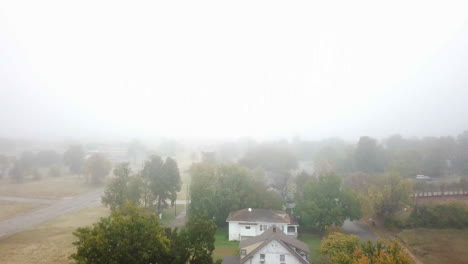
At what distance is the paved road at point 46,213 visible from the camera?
36.9 meters

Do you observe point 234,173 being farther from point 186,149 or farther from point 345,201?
point 186,149

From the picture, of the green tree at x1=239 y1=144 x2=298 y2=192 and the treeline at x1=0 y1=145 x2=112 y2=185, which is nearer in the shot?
the treeline at x1=0 y1=145 x2=112 y2=185

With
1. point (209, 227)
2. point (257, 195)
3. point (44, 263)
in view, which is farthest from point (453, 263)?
point (44, 263)

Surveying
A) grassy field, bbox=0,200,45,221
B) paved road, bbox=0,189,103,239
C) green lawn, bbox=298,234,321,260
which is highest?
grassy field, bbox=0,200,45,221

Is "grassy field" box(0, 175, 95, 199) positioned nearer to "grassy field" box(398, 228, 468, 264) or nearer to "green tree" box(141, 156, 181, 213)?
"green tree" box(141, 156, 181, 213)

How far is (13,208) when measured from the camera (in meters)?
46.3

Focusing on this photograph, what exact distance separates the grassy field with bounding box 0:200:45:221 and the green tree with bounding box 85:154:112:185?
19179 mm

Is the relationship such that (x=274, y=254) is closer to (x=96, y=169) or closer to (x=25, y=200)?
(x=25, y=200)

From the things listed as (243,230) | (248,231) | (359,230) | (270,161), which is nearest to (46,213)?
(243,230)

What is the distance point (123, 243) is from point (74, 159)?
77.1 metres

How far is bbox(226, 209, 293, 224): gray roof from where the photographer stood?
34.1 m

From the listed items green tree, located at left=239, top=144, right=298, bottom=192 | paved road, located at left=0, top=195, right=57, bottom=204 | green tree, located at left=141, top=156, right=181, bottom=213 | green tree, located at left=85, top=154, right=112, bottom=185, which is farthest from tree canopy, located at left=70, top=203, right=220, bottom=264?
green tree, located at left=239, top=144, right=298, bottom=192

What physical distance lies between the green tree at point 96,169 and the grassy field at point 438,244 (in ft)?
200

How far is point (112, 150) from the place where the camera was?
4390 inches
